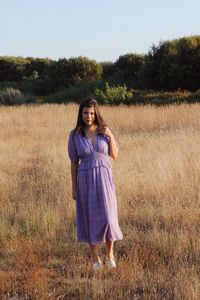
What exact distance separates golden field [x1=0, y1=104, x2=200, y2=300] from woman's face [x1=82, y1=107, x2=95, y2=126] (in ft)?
4.58

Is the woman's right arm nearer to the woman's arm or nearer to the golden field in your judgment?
the woman's arm

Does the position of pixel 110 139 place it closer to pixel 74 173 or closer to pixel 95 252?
pixel 74 173

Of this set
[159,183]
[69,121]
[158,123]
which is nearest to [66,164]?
[159,183]

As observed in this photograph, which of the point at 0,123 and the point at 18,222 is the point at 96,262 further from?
the point at 0,123

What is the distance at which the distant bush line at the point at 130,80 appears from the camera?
23812 mm

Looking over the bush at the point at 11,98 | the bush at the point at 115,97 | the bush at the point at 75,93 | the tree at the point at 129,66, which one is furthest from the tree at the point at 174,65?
the bush at the point at 11,98

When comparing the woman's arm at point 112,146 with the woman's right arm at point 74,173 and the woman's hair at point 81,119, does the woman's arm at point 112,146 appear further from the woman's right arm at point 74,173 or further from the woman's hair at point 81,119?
the woman's right arm at point 74,173

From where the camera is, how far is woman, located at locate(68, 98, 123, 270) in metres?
4.83

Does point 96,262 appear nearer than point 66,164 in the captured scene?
Yes

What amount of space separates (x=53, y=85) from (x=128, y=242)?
33.0 metres

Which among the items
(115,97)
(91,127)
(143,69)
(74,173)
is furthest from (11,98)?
(91,127)

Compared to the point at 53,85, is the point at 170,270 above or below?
below

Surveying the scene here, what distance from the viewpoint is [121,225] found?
20.8ft

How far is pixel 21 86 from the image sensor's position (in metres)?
38.6
